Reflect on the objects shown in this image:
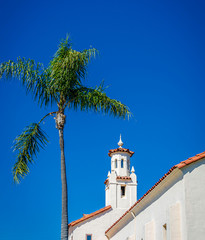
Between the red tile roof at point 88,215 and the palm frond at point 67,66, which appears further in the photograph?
the red tile roof at point 88,215

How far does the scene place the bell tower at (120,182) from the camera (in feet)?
139

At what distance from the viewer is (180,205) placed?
1931cm

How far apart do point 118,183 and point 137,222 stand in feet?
49.5

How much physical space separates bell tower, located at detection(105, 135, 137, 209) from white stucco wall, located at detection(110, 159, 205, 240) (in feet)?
59.5

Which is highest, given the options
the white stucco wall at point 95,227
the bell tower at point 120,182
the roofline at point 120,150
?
the roofline at point 120,150

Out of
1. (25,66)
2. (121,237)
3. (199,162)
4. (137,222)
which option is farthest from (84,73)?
(121,237)

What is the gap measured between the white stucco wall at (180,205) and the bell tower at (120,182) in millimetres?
18142

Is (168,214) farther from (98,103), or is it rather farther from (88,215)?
(88,215)

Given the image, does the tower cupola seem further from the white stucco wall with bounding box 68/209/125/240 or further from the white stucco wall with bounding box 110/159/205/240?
the white stucco wall with bounding box 110/159/205/240

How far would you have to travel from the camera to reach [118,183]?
43.1m

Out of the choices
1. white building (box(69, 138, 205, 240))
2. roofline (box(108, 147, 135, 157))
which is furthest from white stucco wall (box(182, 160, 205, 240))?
roofline (box(108, 147, 135, 157))

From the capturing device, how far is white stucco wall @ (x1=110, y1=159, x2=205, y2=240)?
17.9 meters

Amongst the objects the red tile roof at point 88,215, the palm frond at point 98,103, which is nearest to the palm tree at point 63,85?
the palm frond at point 98,103

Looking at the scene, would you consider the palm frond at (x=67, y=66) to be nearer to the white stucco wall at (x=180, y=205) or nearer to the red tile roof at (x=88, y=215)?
the white stucco wall at (x=180, y=205)
